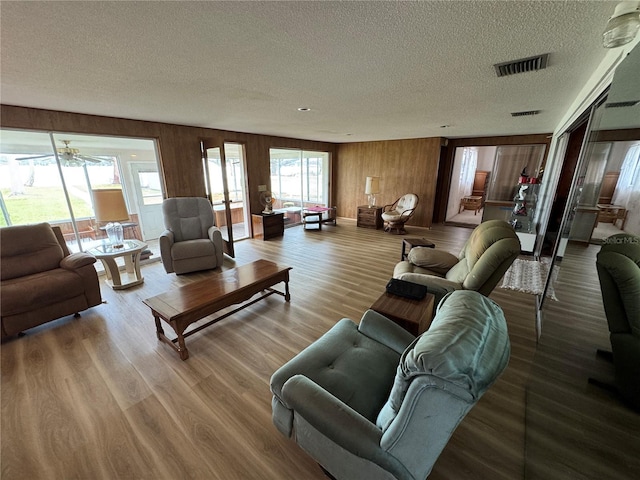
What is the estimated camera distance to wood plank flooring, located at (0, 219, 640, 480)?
53.2 inches

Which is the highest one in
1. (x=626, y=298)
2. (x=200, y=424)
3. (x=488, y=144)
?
(x=488, y=144)

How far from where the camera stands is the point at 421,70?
1.90 meters

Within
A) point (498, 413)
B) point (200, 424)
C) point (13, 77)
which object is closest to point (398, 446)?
point (498, 413)

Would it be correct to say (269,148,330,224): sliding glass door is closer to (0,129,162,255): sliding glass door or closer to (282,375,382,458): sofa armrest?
(0,129,162,255): sliding glass door

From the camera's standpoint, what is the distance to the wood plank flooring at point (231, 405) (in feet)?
4.43

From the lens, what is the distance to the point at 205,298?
Result: 89.4 inches

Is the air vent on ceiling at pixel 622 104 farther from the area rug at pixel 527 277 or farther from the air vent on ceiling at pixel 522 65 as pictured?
the area rug at pixel 527 277

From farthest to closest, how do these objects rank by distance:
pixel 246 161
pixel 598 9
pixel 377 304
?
pixel 246 161, pixel 377 304, pixel 598 9

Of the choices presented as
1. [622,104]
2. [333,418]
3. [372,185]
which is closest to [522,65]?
[622,104]

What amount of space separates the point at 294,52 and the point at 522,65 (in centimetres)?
163

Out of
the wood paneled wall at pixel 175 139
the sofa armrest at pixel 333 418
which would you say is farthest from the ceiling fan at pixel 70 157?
the sofa armrest at pixel 333 418

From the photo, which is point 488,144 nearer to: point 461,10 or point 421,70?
point 421,70

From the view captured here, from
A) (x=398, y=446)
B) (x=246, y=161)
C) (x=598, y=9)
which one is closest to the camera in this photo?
(x=398, y=446)

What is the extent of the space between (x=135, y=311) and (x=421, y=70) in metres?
3.63
